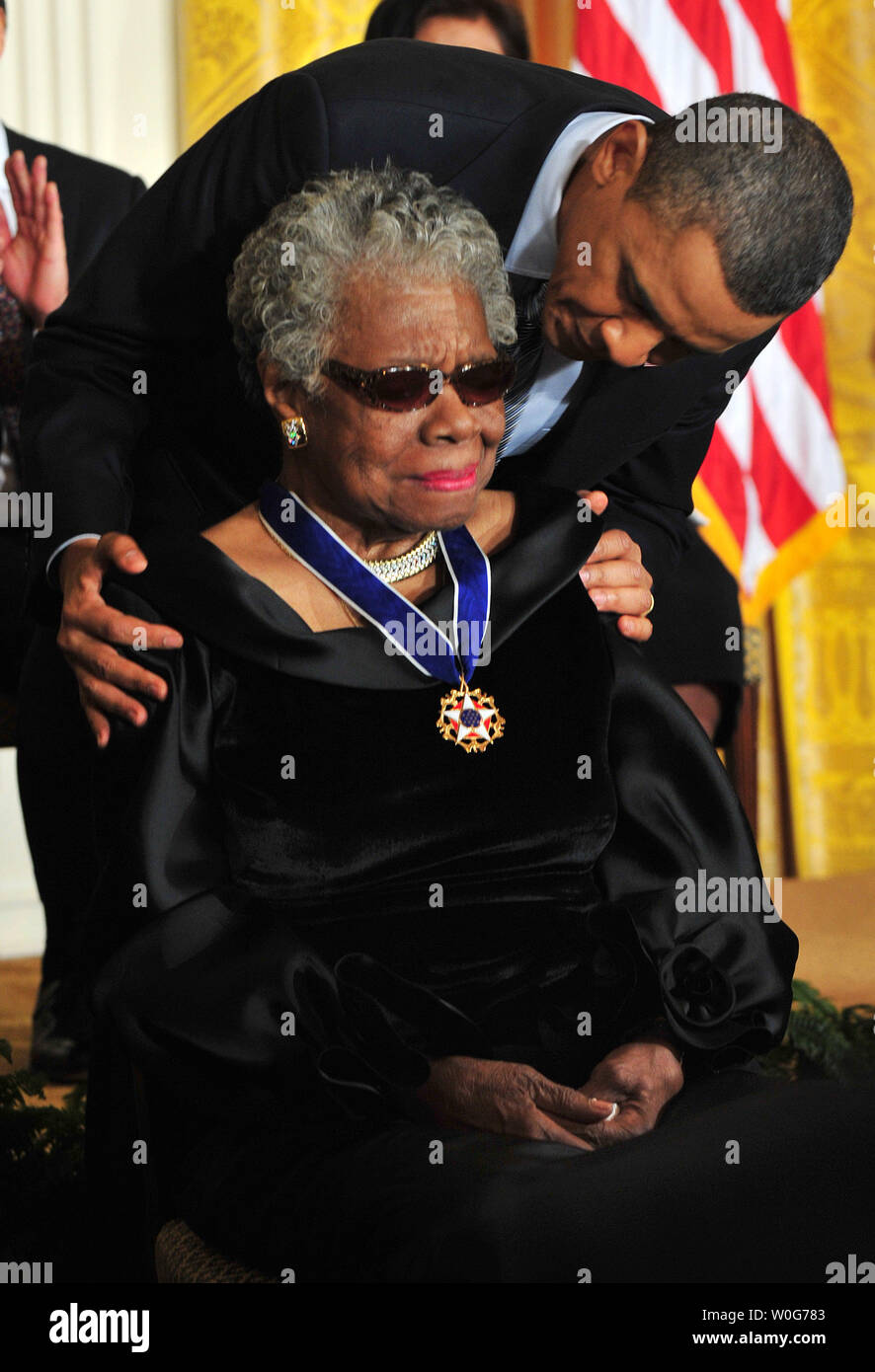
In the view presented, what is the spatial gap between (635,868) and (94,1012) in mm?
647

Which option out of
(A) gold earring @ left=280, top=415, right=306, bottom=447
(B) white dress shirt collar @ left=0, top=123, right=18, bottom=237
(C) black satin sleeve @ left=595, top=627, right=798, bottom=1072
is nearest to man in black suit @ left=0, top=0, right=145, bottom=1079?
(B) white dress shirt collar @ left=0, top=123, right=18, bottom=237

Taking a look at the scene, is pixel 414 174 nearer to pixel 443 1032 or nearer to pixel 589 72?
pixel 443 1032

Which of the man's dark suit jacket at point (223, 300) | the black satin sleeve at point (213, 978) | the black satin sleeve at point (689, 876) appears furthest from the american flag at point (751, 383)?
the black satin sleeve at point (213, 978)

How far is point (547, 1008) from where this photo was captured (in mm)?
1675

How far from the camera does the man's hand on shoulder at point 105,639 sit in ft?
5.44

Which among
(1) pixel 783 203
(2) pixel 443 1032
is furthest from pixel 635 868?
(1) pixel 783 203

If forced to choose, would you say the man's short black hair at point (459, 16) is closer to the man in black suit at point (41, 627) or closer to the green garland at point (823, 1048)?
the man in black suit at point (41, 627)

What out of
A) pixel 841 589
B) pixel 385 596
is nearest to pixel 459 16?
pixel 385 596

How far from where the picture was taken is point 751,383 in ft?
15.1

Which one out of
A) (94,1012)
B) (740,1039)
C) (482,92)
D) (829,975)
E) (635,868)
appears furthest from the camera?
(829,975)

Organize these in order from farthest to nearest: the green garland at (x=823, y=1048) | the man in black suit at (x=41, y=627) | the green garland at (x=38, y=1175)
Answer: the green garland at (x=823, y=1048)
the man in black suit at (x=41, y=627)
the green garland at (x=38, y=1175)

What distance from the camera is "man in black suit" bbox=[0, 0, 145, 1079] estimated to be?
2822 millimetres

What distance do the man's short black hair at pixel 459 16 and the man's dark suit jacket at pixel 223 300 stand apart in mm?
1081
